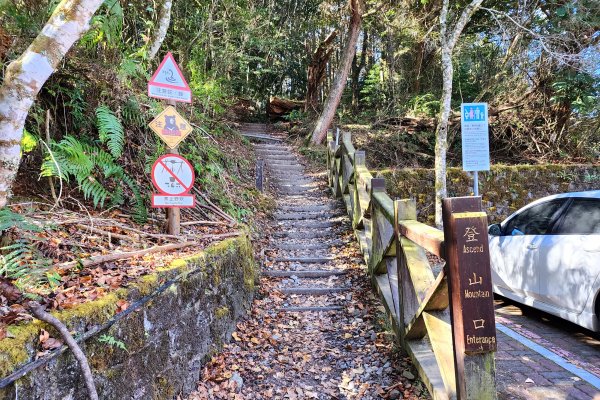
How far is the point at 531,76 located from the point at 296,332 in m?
12.6

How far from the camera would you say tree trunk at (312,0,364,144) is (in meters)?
12.5

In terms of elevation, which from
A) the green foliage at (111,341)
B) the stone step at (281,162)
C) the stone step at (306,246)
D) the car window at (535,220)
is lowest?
the stone step at (306,246)

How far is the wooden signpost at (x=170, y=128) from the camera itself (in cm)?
375

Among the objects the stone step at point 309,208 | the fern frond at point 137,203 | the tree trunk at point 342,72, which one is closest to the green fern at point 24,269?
the fern frond at point 137,203

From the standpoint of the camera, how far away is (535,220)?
4.46 m

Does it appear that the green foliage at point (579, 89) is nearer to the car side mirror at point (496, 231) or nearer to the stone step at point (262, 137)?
the car side mirror at point (496, 231)

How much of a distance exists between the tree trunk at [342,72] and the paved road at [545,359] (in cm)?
1047

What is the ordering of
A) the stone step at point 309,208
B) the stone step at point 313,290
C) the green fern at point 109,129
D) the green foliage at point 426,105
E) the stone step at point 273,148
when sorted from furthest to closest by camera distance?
the green foliage at point 426,105, the stone step at point 273,148, the stone step at point 309,208, the stone step at point 313,290, the green fern at point 109,129

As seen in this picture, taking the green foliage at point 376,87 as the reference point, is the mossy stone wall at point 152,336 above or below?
below

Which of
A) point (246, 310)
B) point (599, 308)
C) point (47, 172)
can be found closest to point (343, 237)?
point (246, 310)

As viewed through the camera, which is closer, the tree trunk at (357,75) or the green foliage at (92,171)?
the green foliage at (92,171)

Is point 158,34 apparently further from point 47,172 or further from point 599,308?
point 599,308

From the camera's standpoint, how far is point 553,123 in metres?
12.6

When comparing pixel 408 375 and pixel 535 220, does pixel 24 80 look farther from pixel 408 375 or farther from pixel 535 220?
pixel 535 220
